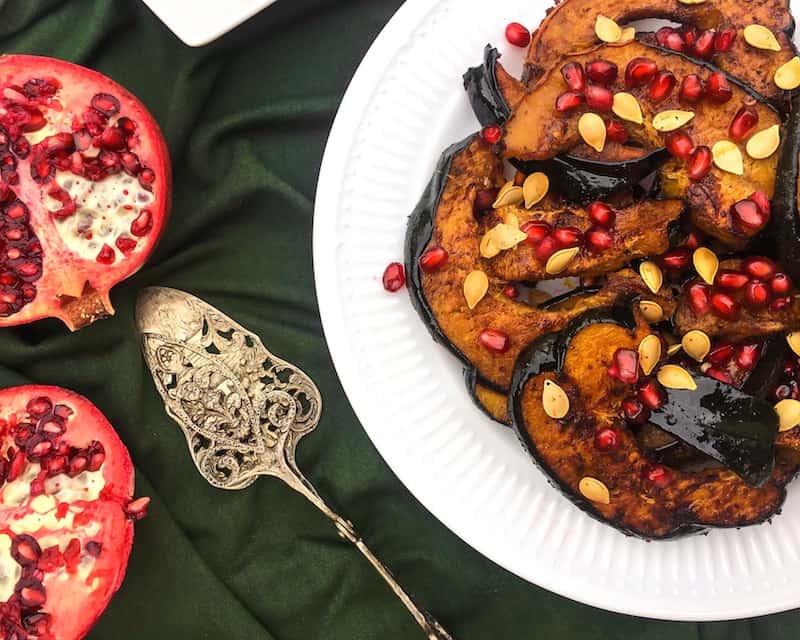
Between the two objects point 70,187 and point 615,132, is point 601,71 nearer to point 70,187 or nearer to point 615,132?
point 615,132

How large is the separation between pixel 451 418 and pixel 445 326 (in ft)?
0.87

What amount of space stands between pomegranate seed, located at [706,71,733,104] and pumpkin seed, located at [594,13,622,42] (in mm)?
192

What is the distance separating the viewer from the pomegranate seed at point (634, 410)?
57.3 inches

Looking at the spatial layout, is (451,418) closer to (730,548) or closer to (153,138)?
(730,548)

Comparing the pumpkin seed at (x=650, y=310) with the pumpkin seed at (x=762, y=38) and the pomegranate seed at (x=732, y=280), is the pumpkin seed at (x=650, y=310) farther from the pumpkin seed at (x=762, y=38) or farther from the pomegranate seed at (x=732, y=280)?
the pumpkin seed at (x=762, y=38)

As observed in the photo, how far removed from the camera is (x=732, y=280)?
1446mm

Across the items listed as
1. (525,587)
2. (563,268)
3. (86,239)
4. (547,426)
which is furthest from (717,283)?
(86,239)

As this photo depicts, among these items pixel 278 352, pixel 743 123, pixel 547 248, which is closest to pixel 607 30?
pixel 743 123

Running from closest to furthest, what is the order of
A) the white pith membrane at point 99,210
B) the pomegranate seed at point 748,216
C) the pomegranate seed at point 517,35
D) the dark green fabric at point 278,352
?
the pomegranate seed at point 748,216 < the pomegranate seed at point 517,35 < the white pith membrane at point 99,210 < the dark green fabric at point 278,352

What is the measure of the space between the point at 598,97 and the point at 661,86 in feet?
0.40

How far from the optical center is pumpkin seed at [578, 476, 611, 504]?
1.46 m

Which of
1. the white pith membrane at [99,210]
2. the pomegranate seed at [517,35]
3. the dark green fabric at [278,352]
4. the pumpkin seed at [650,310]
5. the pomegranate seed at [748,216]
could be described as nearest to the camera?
the pomegranate seed at [748,216]

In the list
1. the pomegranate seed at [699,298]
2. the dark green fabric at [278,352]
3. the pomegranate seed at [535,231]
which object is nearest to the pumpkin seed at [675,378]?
the pomegranate seed at [699,298]

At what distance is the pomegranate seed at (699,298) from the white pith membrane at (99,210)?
3.80ft
